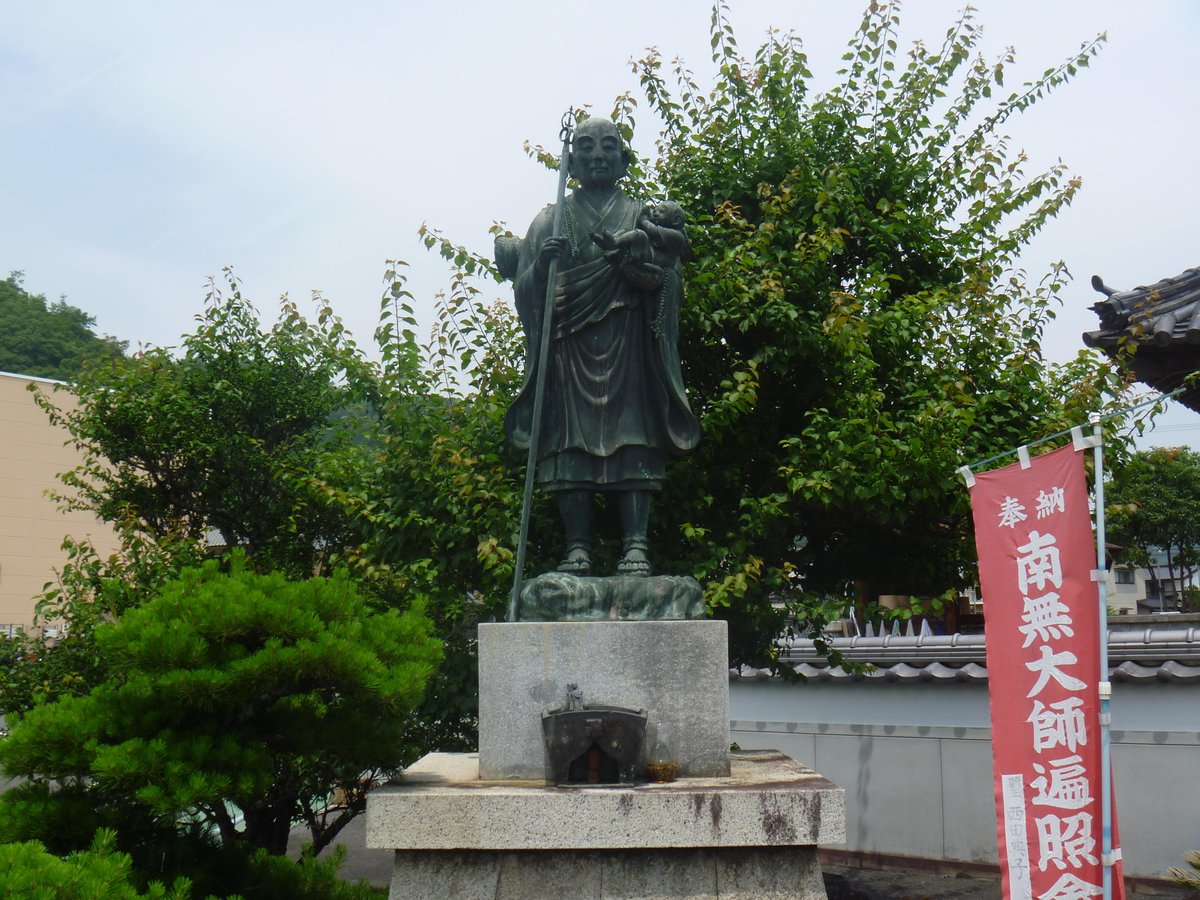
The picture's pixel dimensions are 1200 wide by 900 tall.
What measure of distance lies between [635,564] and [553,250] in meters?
1.57

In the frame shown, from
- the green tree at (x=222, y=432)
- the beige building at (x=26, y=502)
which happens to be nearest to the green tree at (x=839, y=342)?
the green tree at (x=222, y=432)

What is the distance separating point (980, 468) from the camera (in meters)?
7.11

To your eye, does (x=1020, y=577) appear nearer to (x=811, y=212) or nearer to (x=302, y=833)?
(x=811, y=212)

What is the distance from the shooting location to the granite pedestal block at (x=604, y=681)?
191 inches

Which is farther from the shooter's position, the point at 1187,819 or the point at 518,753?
the point at 1187,819

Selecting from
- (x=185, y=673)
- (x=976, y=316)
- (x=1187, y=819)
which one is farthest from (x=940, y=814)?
(x=185, y=673)

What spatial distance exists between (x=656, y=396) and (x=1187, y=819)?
17.2 feet

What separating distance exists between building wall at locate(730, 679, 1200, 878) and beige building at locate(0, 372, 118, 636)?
2215 cm

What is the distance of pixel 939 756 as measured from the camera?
9125 millimetres

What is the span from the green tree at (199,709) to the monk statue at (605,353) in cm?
119

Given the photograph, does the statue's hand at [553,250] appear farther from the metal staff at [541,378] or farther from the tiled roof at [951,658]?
the tiled roof at [951,658]

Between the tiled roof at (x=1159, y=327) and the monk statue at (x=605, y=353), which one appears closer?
the monk statue at (x=605, y=353)

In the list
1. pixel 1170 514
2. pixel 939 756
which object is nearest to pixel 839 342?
pixel 939 756

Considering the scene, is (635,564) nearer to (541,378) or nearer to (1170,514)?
(541,378)
